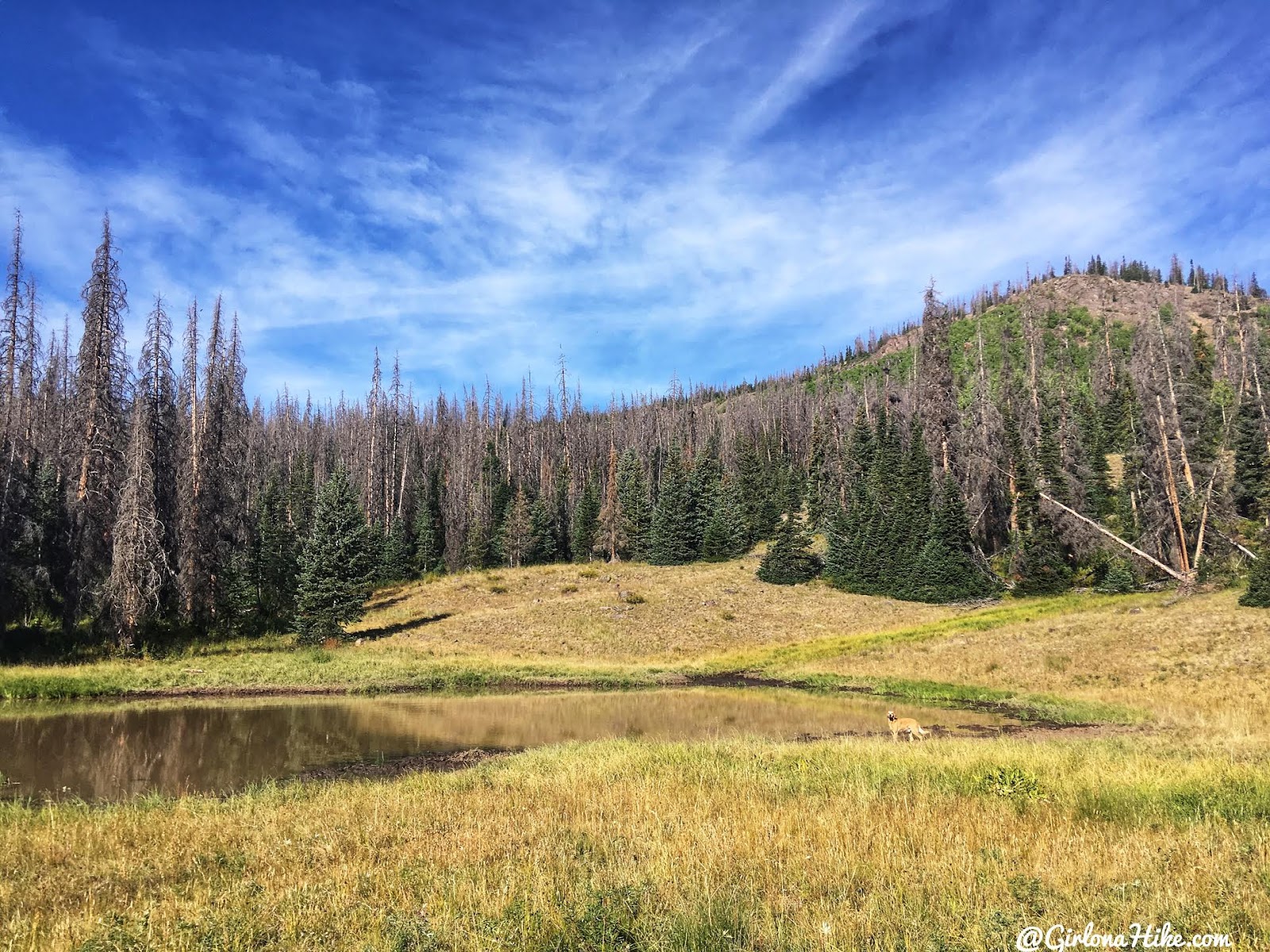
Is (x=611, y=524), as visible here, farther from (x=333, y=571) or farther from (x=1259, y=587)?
(x=1259, y=587)

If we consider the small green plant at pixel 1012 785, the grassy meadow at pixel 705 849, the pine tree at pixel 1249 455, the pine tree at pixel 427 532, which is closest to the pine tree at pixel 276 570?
the pine tree at pixel 427 532

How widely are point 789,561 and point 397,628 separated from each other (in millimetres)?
34418

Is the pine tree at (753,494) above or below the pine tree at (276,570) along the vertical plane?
above

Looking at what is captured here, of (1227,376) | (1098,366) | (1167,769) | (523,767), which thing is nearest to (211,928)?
(523,767)

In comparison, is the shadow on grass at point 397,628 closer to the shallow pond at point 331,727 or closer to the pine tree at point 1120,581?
the shallow pond at point 331,727

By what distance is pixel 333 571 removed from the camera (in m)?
42.1

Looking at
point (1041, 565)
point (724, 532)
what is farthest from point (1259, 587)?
point (724, 532)

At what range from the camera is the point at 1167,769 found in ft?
37.6

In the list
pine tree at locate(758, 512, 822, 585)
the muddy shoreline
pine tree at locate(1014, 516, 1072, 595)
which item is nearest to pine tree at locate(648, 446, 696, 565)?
pine tree at locate(758, 512, 822, 585)

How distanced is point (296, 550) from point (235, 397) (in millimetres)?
16240

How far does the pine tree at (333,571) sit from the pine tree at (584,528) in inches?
1591

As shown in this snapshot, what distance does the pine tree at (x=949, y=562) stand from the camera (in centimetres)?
5284

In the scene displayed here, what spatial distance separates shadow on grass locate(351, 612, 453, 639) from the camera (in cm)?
4462

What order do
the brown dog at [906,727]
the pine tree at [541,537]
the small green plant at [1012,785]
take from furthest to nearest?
→ the pine tree at [541,537], the brown dog at [906,727], the small green plant at [1012,785]
